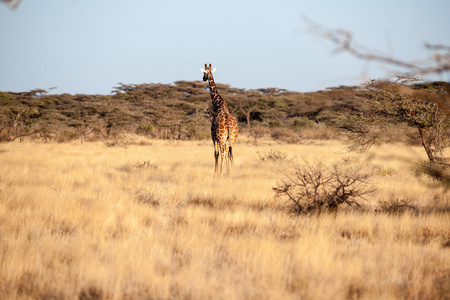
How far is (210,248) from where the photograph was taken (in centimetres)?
301

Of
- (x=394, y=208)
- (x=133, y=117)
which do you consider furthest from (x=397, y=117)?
(x=133, y=117)

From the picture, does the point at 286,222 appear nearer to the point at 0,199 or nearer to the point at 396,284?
the point at 396,284

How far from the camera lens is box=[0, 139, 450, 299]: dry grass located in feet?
7.54

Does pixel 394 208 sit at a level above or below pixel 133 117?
below

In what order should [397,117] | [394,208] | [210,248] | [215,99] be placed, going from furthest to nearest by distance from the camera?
[215,99] < [397,117] < [394,208] < [210,248]

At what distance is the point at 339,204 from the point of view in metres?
4.75

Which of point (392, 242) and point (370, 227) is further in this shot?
point (370, 227)

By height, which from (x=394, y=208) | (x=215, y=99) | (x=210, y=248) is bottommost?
(x=210, y=248)

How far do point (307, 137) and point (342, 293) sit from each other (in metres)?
24.9

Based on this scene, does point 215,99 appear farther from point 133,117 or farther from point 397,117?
point 133,117

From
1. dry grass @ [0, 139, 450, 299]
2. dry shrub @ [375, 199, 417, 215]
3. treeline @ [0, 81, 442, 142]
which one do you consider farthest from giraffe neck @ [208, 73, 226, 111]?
dry shrub @ [375, 199, 417, 215]

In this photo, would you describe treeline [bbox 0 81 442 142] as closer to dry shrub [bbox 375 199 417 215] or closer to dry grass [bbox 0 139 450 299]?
dry shrub [bbox 375 199 417 215]

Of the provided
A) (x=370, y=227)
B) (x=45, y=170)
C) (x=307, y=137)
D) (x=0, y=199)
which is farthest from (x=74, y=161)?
(x=307, y=137)

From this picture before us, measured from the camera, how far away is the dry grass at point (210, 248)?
7.54ft
